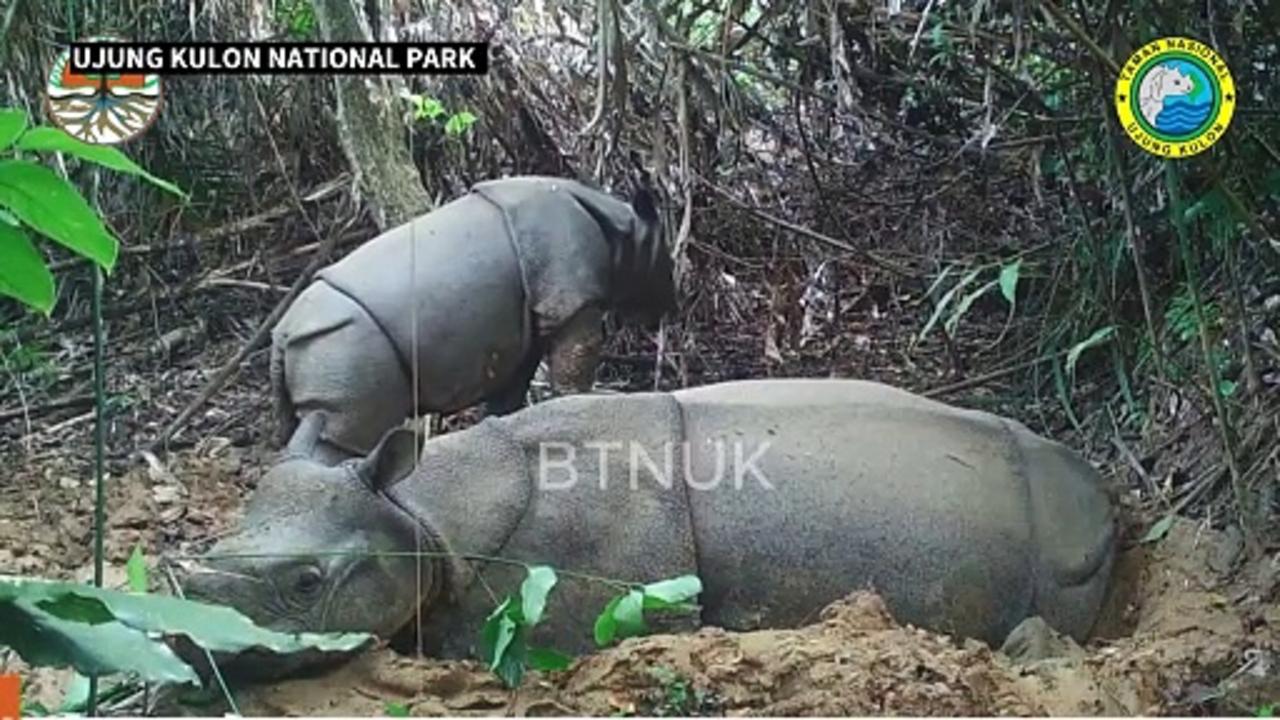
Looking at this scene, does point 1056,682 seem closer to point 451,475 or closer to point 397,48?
point 451,475

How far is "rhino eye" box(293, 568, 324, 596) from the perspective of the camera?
2.42 m

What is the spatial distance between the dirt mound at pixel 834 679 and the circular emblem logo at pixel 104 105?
0.68 metres

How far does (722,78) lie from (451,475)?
2.57ft

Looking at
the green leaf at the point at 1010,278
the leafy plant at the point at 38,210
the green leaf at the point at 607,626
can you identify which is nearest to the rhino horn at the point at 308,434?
the green leaf at the point at 607,626

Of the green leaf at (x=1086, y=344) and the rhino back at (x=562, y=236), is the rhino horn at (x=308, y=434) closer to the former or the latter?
the rhino back at (x=562, y=236)

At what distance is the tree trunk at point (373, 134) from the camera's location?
103 inches

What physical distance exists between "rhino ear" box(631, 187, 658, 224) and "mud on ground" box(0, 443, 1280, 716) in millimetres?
776

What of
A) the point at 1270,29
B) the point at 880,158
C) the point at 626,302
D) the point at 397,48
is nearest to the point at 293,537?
the point at 397,48

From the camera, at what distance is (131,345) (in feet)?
8.73

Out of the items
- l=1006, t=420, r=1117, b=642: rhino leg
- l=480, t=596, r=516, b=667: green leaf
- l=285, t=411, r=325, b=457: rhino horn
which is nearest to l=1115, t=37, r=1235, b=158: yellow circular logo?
l=1006, t=420, r=1117, b=642: rhino leg

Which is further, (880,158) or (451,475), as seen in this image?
(880,158)

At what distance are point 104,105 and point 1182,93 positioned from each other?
130 centimetres

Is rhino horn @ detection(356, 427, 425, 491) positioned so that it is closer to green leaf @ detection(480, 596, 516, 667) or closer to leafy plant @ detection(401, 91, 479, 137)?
green leaf @ detection(480, 596, 516, 667)

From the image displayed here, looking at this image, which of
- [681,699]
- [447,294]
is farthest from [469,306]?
[681,699]
